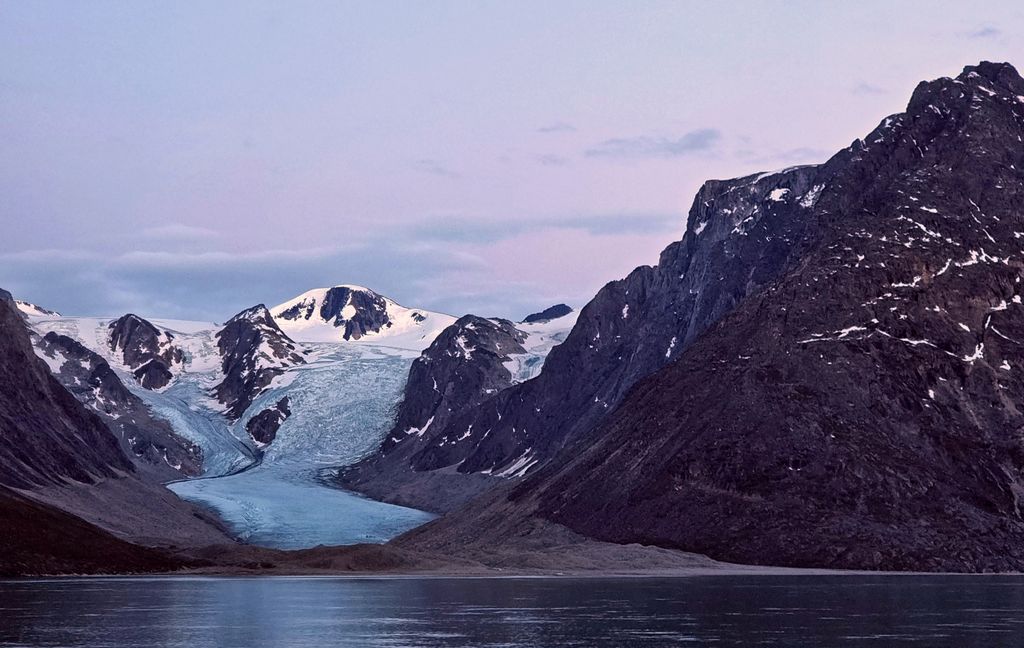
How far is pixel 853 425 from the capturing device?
6845 inches

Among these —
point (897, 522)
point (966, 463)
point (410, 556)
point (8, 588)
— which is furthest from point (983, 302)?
point (8, 588)

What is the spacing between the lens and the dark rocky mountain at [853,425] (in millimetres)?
160375

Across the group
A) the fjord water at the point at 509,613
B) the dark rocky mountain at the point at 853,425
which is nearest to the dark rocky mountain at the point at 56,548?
the fjord water at the point at 509,613

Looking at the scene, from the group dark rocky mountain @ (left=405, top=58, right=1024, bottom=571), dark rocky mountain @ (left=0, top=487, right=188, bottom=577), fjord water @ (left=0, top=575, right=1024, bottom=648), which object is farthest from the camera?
dark rocky mountain @ (left=405, top=58, right=1024, bottom=571)

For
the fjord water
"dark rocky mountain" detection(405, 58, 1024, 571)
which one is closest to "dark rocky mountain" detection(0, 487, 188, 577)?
the fjord water

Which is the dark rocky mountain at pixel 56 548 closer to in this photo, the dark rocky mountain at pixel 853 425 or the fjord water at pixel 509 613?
the fjord water at pixel 509 613

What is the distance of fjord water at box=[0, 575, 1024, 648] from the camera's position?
70250 millimetres

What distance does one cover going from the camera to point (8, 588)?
108625 millimetres

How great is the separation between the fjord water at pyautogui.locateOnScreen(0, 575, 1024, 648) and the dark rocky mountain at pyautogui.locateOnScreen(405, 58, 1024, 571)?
106ft

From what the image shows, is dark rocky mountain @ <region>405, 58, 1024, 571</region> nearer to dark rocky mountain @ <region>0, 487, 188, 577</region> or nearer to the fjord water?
the fjord water

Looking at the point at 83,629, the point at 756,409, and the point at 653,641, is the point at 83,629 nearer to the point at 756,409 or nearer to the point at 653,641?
the point at 653,641

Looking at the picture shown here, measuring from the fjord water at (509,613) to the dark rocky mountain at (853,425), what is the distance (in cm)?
3233

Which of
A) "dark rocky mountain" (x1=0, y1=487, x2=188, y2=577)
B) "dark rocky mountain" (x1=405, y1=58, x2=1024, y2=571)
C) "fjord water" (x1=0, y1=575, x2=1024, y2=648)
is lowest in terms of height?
"fjord water" (x1=0, y1=575, x2=1024, y2=648)

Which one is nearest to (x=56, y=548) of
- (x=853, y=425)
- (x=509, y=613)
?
(x=509, y=613)
